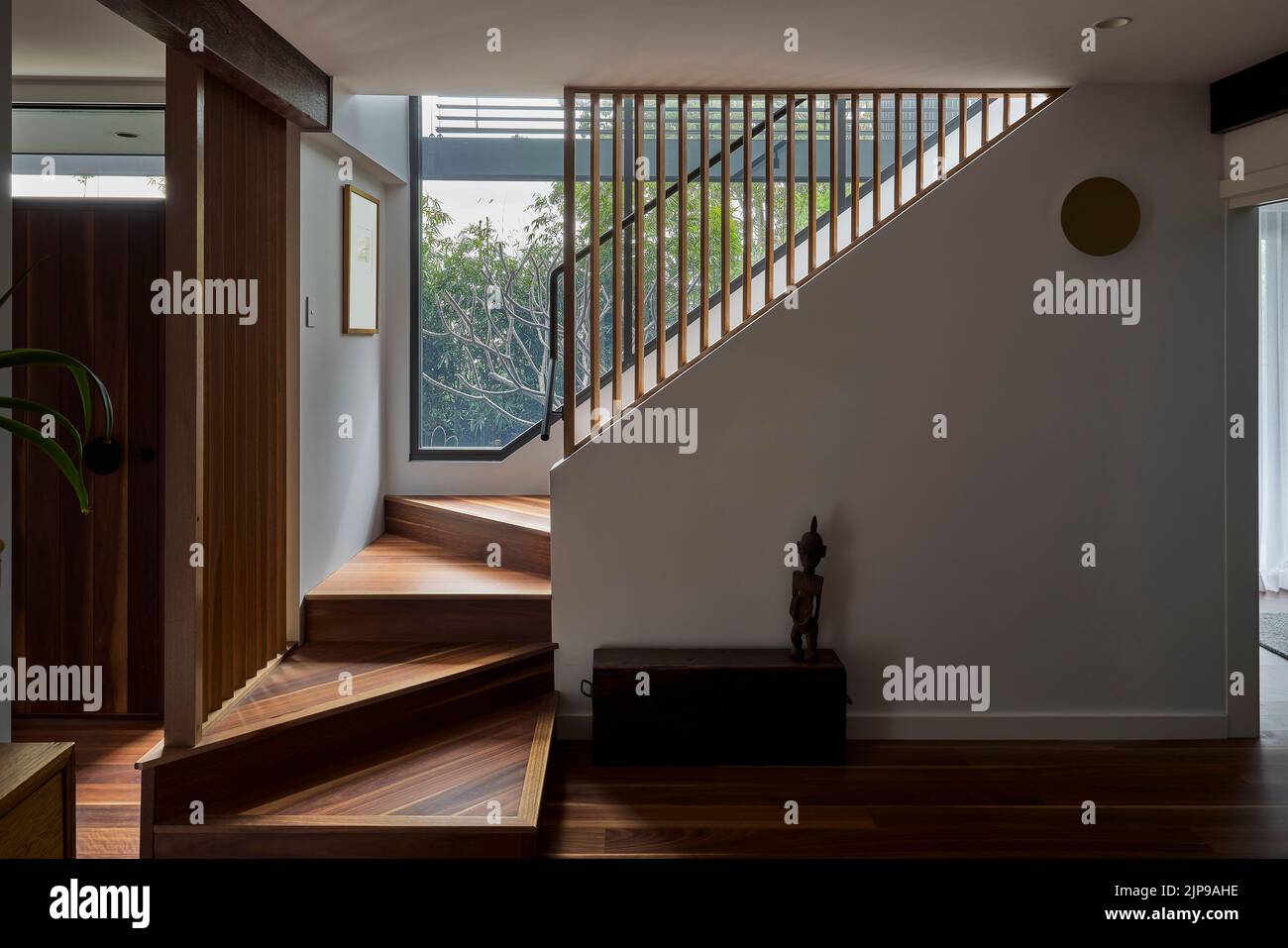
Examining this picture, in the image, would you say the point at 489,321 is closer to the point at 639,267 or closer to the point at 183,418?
the point at 639,267

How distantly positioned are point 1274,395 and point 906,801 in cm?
450

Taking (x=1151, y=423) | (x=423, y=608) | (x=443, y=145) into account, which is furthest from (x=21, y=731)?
(x=1151, y=423)

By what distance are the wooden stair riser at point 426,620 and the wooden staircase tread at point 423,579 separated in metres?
0.03

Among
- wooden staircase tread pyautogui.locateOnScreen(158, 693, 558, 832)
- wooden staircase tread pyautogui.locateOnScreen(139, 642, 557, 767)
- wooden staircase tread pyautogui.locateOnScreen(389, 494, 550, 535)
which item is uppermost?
wooden staircase tread pyautogui.locateOnScreen(389, 494, 550, 535)

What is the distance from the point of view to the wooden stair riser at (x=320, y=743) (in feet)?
9.59

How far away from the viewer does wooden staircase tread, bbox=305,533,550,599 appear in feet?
13.2

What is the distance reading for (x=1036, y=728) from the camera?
4078 millimetres

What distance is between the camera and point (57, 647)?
390cm

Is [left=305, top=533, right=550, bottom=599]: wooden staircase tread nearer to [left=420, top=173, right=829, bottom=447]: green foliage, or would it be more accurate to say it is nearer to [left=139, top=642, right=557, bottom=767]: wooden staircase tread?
[left=139, top=642, right=557, bottom=767]: wooden staircase tread

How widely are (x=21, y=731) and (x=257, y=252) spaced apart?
1942mm

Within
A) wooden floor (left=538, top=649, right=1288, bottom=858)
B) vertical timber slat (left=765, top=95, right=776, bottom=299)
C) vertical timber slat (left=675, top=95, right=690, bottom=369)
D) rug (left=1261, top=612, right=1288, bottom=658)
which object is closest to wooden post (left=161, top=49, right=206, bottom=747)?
wooden floor (left=538, top=649, right=1288, bottom=858)

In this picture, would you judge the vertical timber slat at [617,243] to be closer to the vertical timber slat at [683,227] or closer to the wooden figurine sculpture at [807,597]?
the vertical timber slat at [683,227]

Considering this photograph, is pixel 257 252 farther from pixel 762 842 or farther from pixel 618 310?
pixel 762 842
